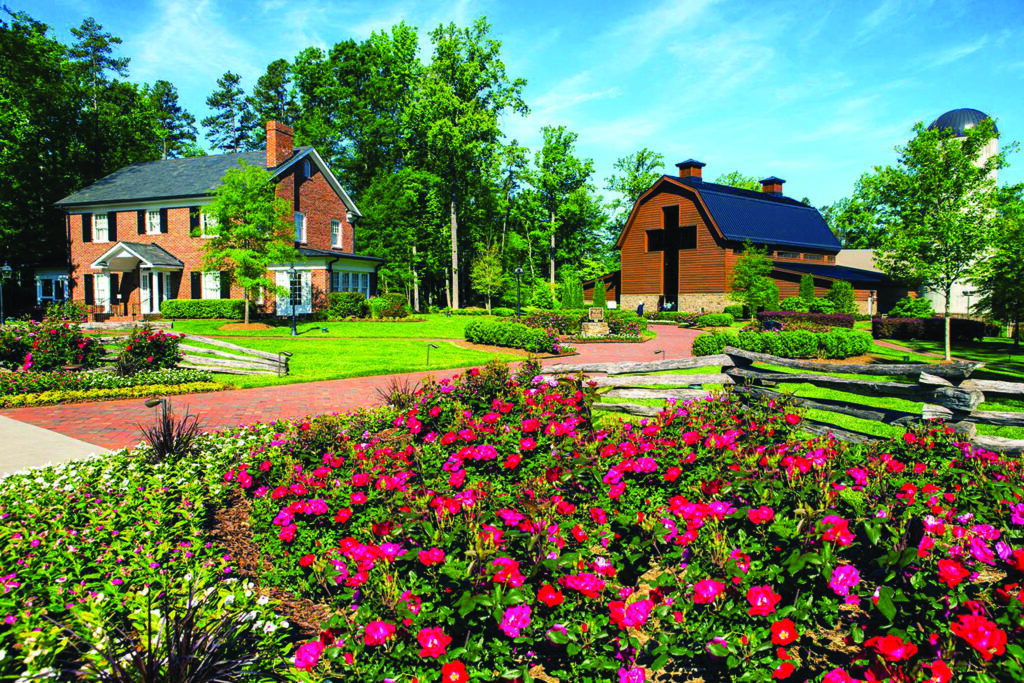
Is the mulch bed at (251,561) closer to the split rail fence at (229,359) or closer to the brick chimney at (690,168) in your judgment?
the split rail fence at (229,359)

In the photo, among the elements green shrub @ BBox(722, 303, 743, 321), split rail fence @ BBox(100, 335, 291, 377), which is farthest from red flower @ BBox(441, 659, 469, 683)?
green shrub @ BBox(722, 303, 743, 321)

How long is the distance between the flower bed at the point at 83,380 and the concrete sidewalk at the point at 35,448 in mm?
3044

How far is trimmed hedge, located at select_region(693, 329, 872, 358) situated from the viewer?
52.1 ft

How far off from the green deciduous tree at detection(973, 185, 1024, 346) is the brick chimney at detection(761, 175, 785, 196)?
104 ft

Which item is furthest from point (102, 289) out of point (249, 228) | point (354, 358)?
point (354, 358)

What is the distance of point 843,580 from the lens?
302cm

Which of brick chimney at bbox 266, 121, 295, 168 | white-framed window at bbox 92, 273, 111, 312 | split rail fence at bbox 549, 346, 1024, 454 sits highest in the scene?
brick chimney at bbox 266, 121, 295, 168

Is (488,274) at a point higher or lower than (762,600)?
higher

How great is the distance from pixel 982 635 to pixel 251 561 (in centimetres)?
454

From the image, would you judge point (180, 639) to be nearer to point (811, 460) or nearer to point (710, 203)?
point (811, 460)

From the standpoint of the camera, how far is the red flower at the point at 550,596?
2.95m

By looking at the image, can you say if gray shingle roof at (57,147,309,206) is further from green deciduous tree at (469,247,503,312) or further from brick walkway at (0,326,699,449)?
brick walkway at (0,326,699,449)

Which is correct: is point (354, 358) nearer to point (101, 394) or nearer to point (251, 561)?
point (101, 394)

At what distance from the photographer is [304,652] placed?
2.77 m
